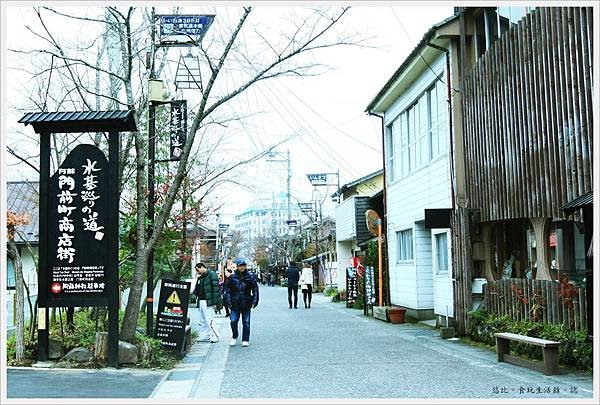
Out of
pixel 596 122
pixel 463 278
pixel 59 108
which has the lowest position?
pixel 463 278

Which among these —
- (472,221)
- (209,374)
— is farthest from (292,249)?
(209,374)

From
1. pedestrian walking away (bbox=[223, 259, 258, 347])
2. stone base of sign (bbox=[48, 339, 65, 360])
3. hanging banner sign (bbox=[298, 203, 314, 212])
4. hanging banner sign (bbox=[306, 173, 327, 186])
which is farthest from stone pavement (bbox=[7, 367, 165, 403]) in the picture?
hanging banner sign (bbox=[298, 203, 314, 212])

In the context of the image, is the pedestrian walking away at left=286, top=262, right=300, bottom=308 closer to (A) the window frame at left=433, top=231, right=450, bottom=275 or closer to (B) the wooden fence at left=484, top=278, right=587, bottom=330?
(A) the window frame at left=433, top=231, right=450, bottom=275

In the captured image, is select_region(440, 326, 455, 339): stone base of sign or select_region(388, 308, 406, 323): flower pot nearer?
select_region(440, 326, 455, 339): stone base of sign

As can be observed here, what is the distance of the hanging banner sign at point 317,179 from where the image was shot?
48094 mm

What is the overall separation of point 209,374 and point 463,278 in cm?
676

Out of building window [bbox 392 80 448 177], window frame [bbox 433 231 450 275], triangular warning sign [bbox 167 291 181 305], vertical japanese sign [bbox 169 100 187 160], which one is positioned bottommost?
triangular warning sign [bbox 167 291 181 305]

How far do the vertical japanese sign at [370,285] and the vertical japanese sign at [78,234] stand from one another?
545 inches

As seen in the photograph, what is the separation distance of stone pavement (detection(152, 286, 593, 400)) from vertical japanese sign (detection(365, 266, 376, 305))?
21.4ft

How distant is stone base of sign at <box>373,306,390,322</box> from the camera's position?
842 inches

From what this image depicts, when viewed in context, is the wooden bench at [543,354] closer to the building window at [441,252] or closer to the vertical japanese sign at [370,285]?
the building window at [441,252]

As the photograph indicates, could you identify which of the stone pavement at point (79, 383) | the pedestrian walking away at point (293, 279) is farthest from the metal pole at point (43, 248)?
the pedestrian walking away at point (293, 279)

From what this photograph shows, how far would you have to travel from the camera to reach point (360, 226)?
3120cm

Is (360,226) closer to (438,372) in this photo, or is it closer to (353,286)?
(353,286)
